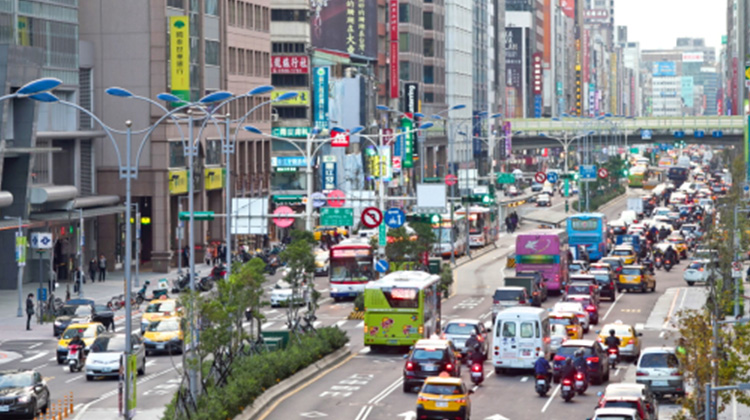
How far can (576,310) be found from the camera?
56.6 meters

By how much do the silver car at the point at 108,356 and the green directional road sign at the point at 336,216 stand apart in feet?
70.7

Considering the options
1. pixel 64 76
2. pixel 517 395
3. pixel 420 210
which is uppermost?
pixel 64 76

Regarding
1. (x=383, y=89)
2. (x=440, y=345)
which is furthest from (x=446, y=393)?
(x=383, y=89)

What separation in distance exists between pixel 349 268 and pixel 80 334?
77.2 ft

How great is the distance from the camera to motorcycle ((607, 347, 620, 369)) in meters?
48.5

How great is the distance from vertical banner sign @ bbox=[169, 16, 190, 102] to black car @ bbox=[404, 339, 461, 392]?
52932 millimetres

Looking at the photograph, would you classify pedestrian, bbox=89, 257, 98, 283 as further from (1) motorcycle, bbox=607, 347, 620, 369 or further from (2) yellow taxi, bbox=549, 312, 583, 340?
(1) motorcycle, bbox=607, 347, 620, 369

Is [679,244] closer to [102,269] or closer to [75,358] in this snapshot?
[102,269]

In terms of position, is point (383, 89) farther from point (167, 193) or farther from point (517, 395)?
point (517, 395)

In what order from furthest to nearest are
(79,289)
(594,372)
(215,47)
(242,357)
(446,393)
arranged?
(215,47), (79,289), (594,372), (242,357), (446,393)

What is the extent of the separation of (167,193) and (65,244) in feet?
29.3

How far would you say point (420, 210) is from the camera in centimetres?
7675

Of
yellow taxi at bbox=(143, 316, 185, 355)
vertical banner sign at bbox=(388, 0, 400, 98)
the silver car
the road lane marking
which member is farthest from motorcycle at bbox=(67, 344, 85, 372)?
vertical banner sign at bbox=(388, 0, 400, 98)

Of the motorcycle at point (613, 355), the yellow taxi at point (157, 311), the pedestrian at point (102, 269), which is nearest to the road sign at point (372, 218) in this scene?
the yellow taxi at point (157, 311)
